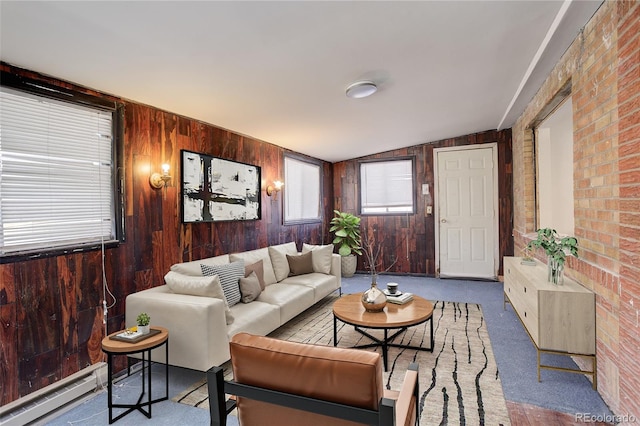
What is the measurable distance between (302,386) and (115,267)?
2.30m

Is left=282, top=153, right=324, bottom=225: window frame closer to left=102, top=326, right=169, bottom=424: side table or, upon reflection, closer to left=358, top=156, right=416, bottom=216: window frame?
left=358, top=156, right=416, bottom=216: window frame

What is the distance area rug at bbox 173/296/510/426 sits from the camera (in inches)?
82.0

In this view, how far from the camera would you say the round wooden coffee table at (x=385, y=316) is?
2.63 metres

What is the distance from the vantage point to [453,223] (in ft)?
19.7

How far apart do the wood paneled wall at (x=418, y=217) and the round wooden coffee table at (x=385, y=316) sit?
3.13 m

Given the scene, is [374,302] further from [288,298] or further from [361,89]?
[361,89]

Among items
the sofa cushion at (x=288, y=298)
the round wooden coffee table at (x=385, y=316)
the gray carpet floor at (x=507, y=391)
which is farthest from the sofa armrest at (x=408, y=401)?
the sofa cushion at (x=288, y=298)

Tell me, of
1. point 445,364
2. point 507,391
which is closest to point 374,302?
point 445,364

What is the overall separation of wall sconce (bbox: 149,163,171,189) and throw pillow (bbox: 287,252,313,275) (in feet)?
6.30

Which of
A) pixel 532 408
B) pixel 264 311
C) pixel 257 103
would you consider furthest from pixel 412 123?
pixel 532 408

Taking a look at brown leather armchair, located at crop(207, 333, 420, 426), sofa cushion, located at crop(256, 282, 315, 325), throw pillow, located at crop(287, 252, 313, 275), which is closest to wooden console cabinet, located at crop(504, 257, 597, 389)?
brown leather armchair, located at crop(207, 333, 420, 426)

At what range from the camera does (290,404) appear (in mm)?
1092

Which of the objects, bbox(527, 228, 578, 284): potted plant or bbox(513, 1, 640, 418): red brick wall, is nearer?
bbox(513, 1, 640, 418): red brick wall

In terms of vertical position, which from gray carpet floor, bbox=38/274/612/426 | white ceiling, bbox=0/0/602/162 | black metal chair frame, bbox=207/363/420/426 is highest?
white ceiling, bbox=0/0/602/162
